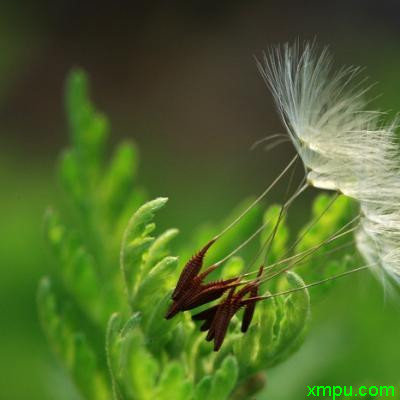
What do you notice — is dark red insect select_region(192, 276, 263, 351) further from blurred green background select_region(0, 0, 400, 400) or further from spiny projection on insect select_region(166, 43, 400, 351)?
blurred green background select_region(0, 0, 400, 400)

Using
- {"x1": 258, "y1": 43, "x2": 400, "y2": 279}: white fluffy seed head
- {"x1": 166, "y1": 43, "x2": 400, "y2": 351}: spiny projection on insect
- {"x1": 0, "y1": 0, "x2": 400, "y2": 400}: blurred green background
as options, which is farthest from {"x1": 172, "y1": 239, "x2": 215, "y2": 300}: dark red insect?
{"x1": 0, "y1": 0, "x2": 400, "y2": 400}: blurred green background

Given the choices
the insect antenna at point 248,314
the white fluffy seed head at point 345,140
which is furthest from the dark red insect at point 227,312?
the white fluffy seed head at point 345,140

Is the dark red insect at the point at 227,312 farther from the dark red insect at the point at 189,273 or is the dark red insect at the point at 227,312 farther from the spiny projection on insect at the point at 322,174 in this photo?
the dark red insect at the point at 189,273

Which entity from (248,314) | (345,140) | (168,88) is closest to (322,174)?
(345,140)

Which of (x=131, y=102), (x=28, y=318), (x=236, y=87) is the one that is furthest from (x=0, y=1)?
(x=28, y=318)

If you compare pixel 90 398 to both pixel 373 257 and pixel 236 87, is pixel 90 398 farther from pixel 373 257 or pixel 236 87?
pixel 236 87

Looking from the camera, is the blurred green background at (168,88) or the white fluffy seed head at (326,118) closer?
the white fluffy seed head at (326,118)
